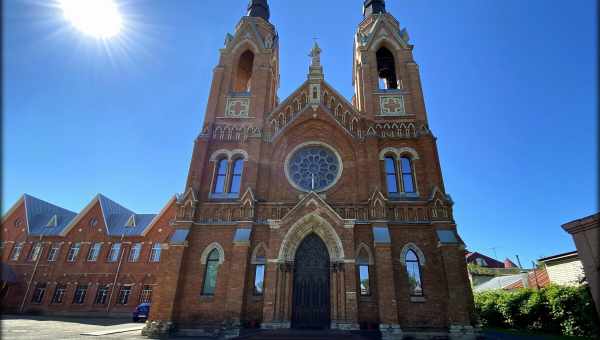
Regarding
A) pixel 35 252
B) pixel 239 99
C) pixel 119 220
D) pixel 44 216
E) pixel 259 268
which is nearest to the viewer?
pixel 259 268

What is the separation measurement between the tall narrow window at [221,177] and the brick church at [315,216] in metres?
0.07

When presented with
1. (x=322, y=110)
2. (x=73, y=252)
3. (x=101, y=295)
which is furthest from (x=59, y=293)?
(x=322, y=110)

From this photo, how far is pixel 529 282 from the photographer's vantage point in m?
32.0

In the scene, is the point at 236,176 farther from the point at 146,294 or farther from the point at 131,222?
the point at 131,222

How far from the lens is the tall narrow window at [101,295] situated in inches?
1214

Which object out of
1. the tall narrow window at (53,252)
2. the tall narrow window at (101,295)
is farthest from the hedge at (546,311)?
the tall narrow window at (53,252)

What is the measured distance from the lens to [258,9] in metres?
26.4

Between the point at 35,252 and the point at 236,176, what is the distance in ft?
101

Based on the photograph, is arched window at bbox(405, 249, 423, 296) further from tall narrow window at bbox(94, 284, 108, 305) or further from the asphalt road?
tall narrow window at bbox(94, 284, 108, 305)

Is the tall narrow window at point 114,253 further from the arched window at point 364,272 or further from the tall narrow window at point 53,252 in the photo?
the arched window at point 364,272

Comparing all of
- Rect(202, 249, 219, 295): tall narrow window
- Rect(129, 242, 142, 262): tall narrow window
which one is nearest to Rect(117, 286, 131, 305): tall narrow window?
Rect(129, 242, 142, 262): tall narrow window

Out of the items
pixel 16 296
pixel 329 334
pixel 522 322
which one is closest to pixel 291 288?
pixel 329 334

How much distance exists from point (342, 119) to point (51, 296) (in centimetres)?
3386

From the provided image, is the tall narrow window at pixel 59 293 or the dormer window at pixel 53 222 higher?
the dormer window at pixel 53 222
